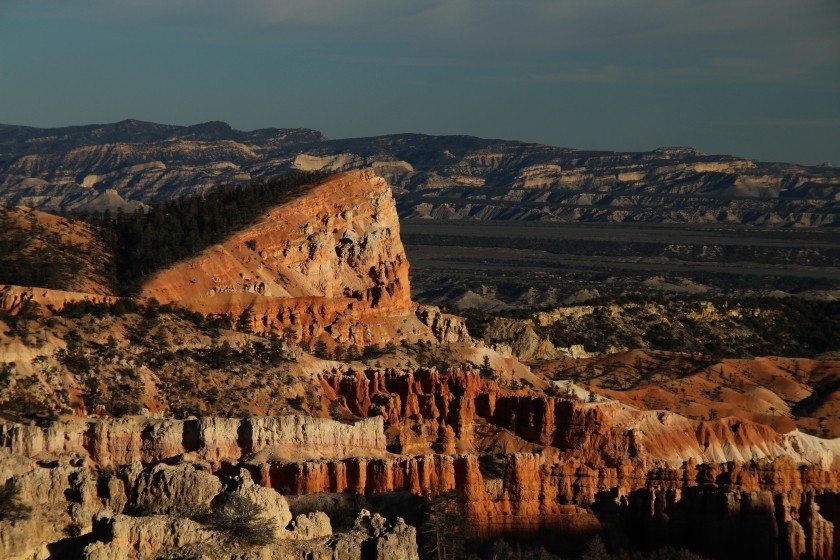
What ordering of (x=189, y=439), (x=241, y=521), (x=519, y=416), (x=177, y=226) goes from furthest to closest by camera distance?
(x=177, y=226)
(x=519, y=416)
(x=189, y=439)
(x=241, y=521)

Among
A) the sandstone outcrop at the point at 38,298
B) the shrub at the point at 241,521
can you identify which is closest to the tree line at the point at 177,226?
the sandstone outcrop at the point at 38,298

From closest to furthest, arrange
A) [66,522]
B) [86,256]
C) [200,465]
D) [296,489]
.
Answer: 1. [66,522]
2. [200,465]
3. [296,489]
4. [86,256]

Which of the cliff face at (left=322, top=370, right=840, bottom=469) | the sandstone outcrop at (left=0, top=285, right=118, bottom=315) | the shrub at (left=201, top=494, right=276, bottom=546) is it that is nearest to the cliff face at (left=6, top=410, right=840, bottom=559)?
the cliff face at (left=322, top=370, right=840, bottom=469)

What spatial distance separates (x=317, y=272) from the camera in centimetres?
12775

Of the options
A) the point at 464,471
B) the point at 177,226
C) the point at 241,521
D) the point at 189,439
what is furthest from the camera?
the point at 177,226

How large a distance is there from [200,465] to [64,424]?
220 inches

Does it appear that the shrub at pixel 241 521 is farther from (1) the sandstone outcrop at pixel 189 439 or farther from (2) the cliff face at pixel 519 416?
(2) the cliff face at pixel 519 416

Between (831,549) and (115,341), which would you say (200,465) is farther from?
(831,549)

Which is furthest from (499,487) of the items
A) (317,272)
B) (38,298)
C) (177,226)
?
(177,226)

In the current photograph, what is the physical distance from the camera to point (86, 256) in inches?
4813

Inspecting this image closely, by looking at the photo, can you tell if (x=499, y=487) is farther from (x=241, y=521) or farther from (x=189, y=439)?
(x=241, y=521)

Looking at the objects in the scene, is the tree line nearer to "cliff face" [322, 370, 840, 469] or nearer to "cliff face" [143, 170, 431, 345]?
"cliff face" [143, 170, 431, 345]

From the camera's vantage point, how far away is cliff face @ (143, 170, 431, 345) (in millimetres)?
115875

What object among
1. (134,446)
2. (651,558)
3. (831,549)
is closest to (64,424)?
(134,446)
